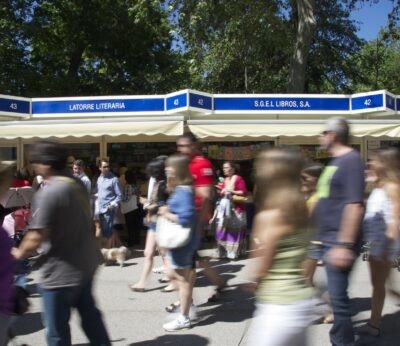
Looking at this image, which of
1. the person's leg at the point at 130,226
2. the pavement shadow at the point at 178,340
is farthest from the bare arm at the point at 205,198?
the person's leg at the point at 130,226

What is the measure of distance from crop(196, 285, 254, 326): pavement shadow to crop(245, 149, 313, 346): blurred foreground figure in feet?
7.28

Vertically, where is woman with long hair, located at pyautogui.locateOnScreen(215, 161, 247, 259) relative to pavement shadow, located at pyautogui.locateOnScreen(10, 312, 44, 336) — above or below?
above

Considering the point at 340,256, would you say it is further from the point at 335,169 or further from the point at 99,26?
the point at 99,26

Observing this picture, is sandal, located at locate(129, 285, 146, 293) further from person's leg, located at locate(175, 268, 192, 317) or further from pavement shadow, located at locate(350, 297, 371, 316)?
pavement shadow, located at locate(350, 297, 371, 316)

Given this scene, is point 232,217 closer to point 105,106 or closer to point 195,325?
point 195,325

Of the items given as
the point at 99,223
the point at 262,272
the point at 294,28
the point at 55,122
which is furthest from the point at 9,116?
the point at 294,28

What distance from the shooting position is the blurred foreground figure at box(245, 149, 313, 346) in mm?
2385

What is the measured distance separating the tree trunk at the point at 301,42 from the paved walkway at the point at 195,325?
9626mm

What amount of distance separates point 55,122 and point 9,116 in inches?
87.5

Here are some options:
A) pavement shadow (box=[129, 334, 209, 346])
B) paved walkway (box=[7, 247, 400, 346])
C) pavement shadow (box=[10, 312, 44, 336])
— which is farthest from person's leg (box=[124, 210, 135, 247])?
pavement shadow (box=[129, 334, 209, 346])

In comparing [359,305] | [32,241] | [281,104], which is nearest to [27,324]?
[32,241]

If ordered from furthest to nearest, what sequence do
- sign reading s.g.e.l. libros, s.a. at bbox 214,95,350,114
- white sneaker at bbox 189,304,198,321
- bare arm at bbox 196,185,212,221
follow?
sign reading s.g.e.l. libros, s.a. at bbox 214,95,350,114 → bare arm at bbox 196,185,212,221 → white sneaker at bbox 189,304,198,321

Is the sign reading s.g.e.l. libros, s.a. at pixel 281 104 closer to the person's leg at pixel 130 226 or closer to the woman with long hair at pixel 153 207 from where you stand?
the person's leg at pixel 130 226

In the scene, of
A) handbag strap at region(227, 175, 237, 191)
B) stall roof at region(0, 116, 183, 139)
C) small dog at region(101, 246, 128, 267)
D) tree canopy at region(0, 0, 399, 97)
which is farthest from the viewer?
tree canopy at region(0, 0, 399, 97)
